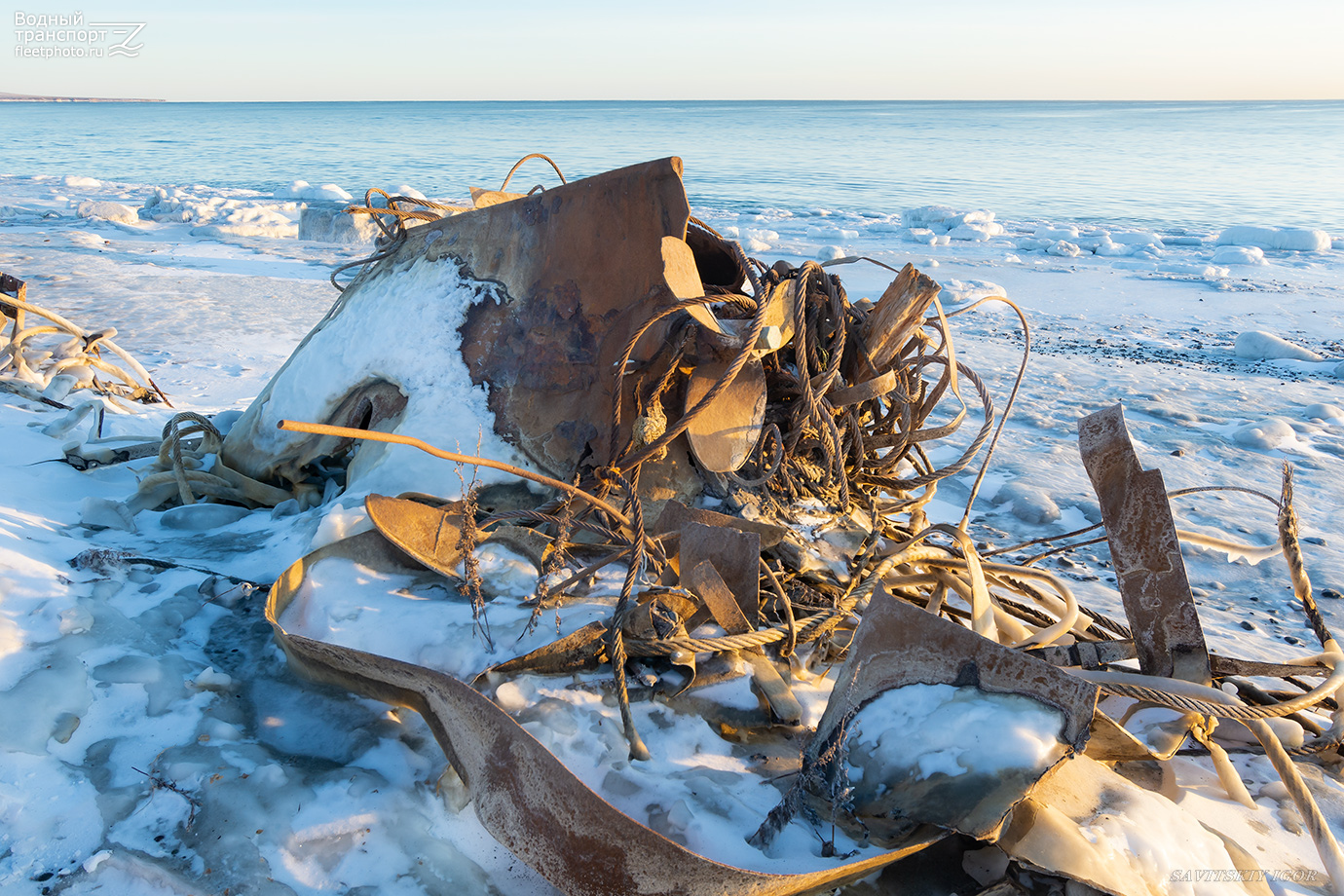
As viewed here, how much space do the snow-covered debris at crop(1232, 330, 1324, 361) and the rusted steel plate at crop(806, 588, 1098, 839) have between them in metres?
5.39

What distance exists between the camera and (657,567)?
1664 millimetres

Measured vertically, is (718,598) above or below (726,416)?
below

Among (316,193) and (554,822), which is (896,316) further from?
(316,193)

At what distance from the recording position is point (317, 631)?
5.14 feet

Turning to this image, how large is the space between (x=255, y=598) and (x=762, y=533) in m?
1.18

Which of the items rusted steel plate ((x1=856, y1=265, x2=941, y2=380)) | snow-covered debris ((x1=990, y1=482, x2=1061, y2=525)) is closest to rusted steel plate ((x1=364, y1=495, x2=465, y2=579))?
rusted steel plate ((x1=856, y1=265, x2=941, y2=380))

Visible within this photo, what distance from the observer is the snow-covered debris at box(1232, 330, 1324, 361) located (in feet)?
16.8

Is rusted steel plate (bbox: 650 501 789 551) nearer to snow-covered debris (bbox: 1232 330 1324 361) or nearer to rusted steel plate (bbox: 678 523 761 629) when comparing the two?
→ rusted steel plate (bbox: 678 523 761 629)

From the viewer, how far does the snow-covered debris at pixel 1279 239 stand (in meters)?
9.70

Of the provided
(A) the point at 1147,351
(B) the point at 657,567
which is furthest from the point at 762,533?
(A) the point at 1147,351

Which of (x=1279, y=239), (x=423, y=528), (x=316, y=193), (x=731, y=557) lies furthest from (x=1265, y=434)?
(x=316, y=193)

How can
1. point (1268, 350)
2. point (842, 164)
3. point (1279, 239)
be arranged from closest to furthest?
1. point (1268, 350)
2. point (1279, 239)
3. point (842, 164)

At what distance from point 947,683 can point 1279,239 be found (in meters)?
12.0

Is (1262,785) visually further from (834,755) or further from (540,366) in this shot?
(540,366)
